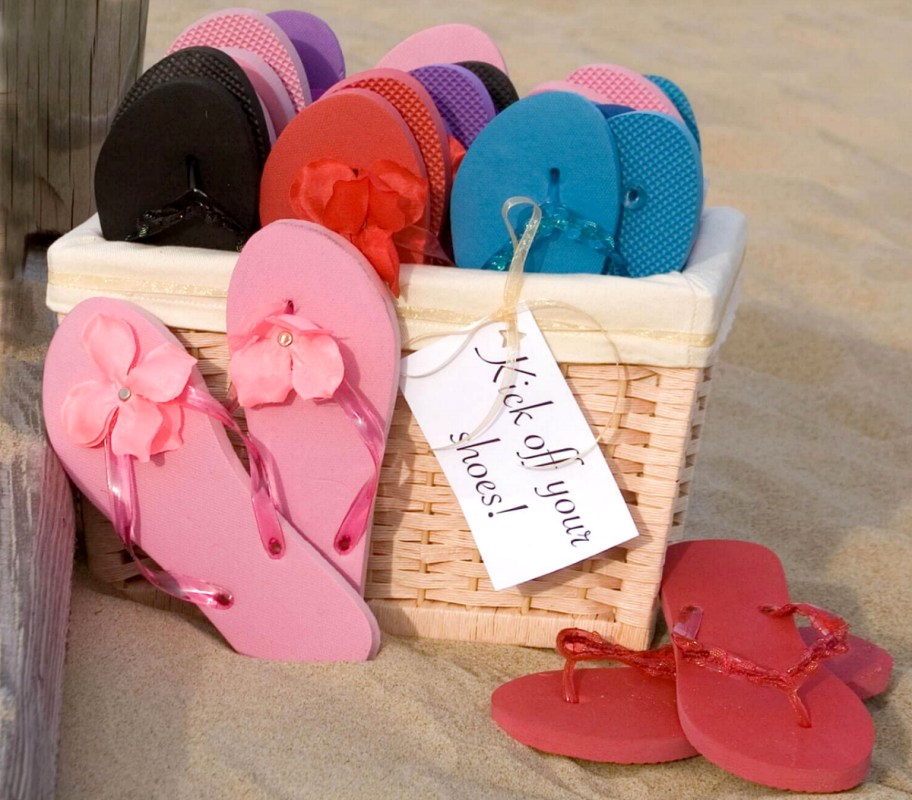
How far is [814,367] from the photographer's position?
198 centimetres

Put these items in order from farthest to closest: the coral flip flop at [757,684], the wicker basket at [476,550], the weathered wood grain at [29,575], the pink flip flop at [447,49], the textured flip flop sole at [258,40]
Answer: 1. the pink flip flop at [447,49]
2. the textured flip flop sole at [258,40]
3. the wicker basket at [476,550]
4. the coral flip flop at [757,684]
5. the weathered wood grain at [29,575]

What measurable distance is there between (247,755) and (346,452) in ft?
0.87

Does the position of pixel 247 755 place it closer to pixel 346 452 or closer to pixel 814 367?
pixel 346 452

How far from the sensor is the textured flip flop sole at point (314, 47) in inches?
50.1

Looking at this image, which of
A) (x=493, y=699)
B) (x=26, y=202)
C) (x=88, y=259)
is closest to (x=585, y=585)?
(x=493, y=699)

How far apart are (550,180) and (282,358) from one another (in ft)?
0.95

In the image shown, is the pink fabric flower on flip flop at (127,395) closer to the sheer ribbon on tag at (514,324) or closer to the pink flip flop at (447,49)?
the sheer ribbon on tag at (514,324)

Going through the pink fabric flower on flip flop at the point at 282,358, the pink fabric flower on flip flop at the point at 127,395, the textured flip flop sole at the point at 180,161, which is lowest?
the pink fabric flower on flip flop at the point at 127,395

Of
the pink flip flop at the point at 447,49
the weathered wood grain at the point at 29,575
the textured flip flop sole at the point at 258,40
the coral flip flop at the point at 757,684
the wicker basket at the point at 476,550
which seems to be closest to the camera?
the weathered wood grain at the point at 29,575

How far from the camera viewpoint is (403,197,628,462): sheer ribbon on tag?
A: 38.7 inches

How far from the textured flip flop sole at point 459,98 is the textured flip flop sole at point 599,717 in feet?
1.73

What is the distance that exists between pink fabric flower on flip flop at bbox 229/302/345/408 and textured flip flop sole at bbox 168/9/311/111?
0.29m

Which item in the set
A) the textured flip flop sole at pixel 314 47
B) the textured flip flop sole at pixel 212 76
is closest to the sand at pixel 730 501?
the textured flip flop sole at pixel 212 76

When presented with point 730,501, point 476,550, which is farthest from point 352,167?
point 730,501
